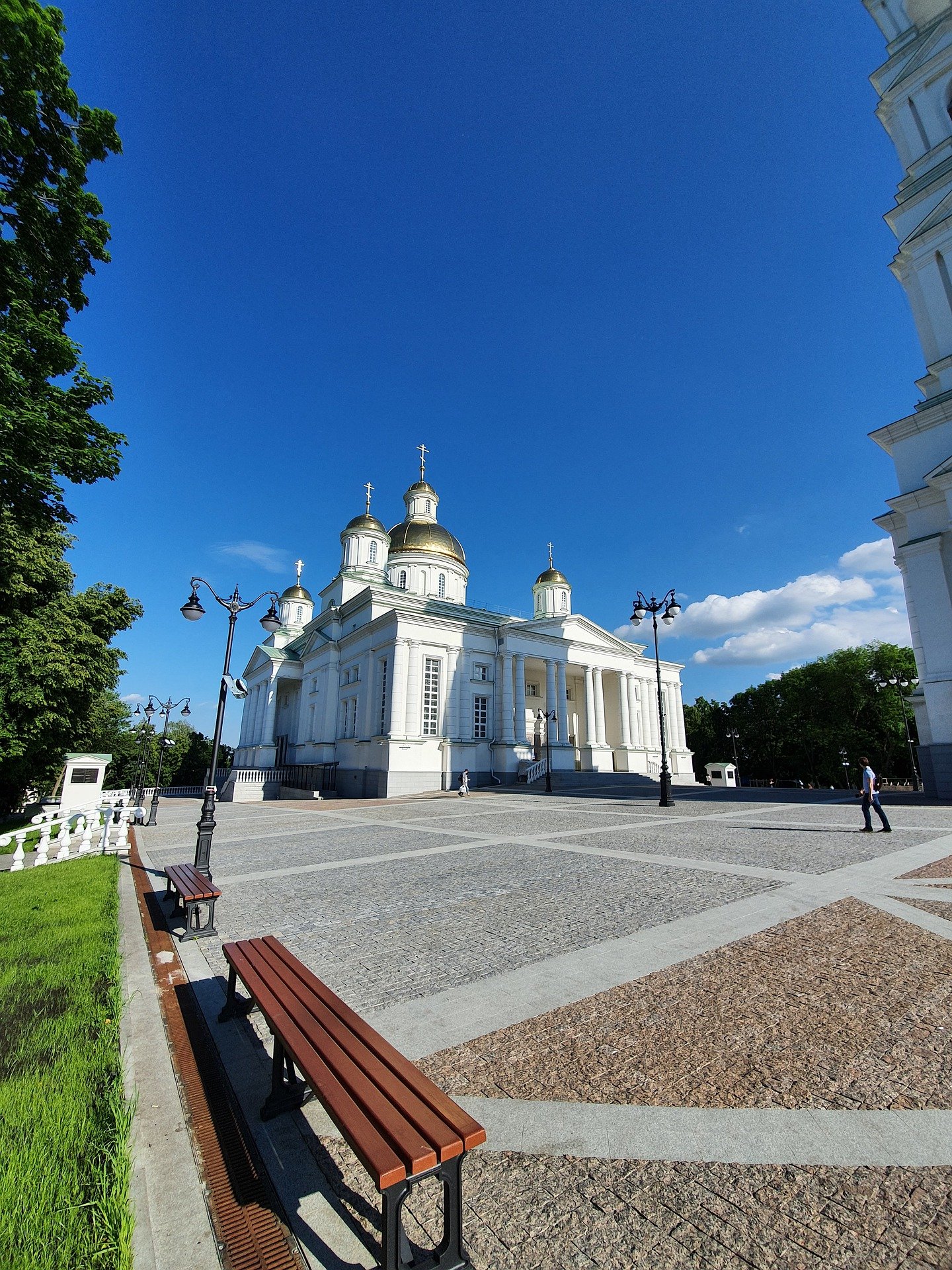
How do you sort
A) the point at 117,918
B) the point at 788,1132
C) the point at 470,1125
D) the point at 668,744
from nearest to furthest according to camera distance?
the point at 470,1125, the point at 788,1132, the point at 117,918, the point at 668,744

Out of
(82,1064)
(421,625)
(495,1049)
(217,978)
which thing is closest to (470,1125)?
(495,1049)

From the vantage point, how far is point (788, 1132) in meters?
2.84

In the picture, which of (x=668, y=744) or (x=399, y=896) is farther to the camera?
(x=668, y=744)

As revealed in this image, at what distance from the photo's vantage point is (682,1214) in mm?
2377

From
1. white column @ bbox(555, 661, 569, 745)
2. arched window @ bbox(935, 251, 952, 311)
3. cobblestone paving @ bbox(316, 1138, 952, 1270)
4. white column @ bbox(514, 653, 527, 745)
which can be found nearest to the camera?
cobblestone paving @ bbox(316, 1138, 952, 1270)

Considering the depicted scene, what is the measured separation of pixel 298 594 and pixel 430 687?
1083 inches

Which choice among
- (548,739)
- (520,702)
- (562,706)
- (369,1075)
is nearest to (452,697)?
(520,702)

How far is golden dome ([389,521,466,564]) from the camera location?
150 ft

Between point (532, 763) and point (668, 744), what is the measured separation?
1694 centimetres

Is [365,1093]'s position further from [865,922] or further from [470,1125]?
[865,922]

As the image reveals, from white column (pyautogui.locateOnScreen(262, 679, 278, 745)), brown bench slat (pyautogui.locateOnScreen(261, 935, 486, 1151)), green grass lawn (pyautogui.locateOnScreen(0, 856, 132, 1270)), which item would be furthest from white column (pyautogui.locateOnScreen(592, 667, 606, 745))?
brown bench slat (pyautogui.locateOnScreen(261, 935, 486, 1151))

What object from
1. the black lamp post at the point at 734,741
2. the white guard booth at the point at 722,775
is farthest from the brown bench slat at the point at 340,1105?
the black lamp post at the point at 734,741

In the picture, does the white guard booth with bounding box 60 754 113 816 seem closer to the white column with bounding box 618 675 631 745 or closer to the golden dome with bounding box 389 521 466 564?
the golden dome with bounding box 389 521 466 564

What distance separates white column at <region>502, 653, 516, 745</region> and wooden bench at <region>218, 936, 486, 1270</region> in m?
33.0
